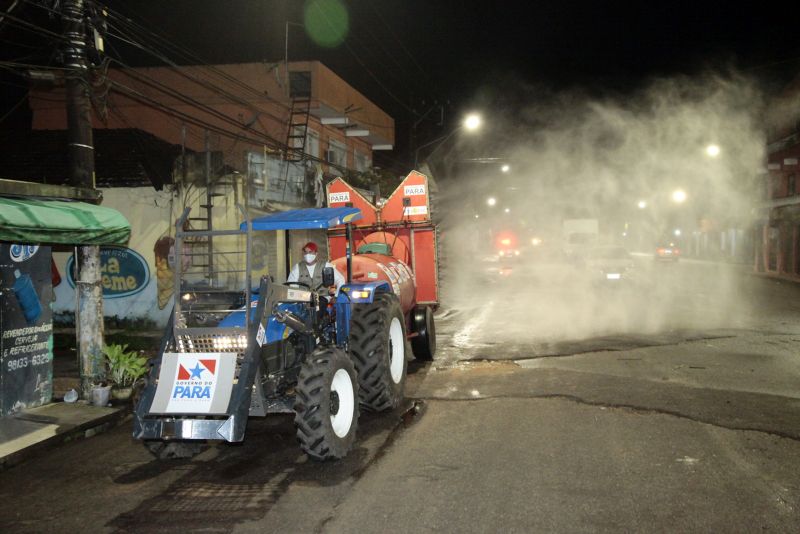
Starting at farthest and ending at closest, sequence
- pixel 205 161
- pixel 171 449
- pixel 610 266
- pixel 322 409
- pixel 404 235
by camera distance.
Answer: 1. pixel 610 266
2. pixel 205 161
3. pixel 404 235
4. pixel 171 449
5. pixel 322 409

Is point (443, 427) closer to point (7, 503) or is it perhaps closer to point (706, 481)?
point (706, 481)

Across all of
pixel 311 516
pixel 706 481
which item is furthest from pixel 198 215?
pixel 706 481

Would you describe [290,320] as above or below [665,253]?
below

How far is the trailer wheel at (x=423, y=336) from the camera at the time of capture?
9961 millimetres

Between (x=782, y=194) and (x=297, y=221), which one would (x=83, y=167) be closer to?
(x=297, y=221)

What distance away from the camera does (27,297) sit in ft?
24.4

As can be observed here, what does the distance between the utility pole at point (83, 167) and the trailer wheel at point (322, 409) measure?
13.2ft

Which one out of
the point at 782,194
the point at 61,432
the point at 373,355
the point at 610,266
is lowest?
the point at 61,432

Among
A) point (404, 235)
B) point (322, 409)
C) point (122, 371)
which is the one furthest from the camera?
point (404, 235)

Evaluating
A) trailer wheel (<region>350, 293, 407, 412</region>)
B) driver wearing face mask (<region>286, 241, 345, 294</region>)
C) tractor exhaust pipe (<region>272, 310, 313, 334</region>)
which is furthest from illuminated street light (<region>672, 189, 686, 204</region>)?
tractor exhaust pipe (<region>272, 310, 313, 334</region>)

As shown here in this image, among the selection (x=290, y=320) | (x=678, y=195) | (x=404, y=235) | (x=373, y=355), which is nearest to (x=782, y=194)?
(x=678, y=195)

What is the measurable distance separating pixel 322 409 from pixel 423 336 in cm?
495

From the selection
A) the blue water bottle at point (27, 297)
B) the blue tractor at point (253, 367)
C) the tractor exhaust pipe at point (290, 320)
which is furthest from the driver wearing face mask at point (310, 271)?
the blue water bottle at point (27, 297)

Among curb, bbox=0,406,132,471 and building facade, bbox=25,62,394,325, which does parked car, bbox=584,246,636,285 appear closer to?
building facade, bbox=25,62,394,325
